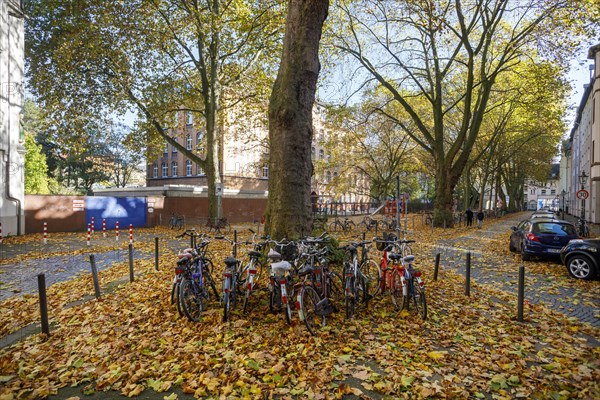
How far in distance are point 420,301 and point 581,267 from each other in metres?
6.28

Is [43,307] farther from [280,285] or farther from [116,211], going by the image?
[116,211]

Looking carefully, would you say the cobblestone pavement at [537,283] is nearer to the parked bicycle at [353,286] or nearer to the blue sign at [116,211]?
the parked bicycle at [353,286]

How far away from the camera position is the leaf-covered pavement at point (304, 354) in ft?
13.6

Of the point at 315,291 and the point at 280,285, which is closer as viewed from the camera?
the point at 280,285

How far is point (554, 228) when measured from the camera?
41.0 feet

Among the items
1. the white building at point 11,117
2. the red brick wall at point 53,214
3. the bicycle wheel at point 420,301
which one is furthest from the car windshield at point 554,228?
the red brick wall at point 53,214

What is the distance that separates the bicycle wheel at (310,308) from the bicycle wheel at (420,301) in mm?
1749

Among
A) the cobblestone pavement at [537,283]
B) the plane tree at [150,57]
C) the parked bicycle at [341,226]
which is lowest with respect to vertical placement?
the cobblestone pavement at [537,283]

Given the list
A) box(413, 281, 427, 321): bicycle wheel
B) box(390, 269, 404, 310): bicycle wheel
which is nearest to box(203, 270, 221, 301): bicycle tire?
box(390, 269, 404, 310): bicycle wheel

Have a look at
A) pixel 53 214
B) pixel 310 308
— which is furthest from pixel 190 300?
pixel 53 214

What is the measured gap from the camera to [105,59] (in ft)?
67.1

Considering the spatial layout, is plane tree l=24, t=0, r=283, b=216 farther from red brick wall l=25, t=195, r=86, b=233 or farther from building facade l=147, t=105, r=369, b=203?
building facade l=147, t=105, r=369, b=203

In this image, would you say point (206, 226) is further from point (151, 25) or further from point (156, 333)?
point (156, 333)

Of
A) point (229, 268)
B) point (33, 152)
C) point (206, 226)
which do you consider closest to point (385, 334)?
point (229, 268)
